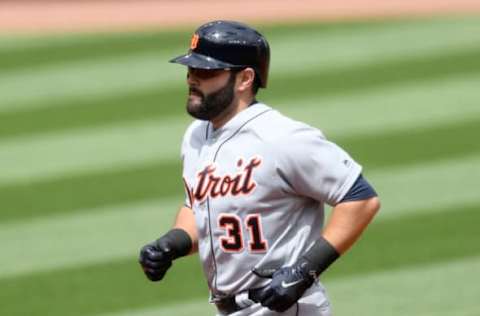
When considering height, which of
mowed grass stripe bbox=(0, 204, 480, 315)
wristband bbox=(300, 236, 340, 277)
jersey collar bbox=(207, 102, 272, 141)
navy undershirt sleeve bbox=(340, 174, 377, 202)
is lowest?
mowed grass stripe bbox=(0, 204, 480, 315)

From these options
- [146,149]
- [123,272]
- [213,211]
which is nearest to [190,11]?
[146,149]

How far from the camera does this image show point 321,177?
5117 millimetres

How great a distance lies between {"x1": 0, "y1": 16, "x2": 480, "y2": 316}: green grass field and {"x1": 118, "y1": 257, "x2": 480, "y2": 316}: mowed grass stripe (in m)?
0.01

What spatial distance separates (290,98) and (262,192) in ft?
20.3

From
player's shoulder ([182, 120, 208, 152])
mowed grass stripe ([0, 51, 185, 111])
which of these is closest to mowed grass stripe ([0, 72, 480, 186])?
mowed grass stripe ([0, 51, 185, 111])

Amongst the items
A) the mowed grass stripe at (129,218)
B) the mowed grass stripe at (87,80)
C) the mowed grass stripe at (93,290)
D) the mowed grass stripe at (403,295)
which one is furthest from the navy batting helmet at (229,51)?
the mowed grass stripe at (87,80)

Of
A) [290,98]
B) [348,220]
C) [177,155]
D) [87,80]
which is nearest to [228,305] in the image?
[348,220]

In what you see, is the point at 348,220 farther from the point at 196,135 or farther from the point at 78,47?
the point at 78,47

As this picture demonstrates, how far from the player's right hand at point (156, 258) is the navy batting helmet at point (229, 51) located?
0.75 m

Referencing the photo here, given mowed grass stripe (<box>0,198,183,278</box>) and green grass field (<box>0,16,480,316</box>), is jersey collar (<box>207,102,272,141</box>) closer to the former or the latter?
green grass field (<box>0,16,480,316</box>)

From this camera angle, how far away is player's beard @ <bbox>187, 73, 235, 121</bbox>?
17.3ft

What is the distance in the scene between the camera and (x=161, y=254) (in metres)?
5.41

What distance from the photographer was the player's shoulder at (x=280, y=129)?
203 inches

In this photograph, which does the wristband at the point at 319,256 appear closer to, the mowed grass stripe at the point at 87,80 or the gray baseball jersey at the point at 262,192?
the gray baseball jersey at the point at 262,192
